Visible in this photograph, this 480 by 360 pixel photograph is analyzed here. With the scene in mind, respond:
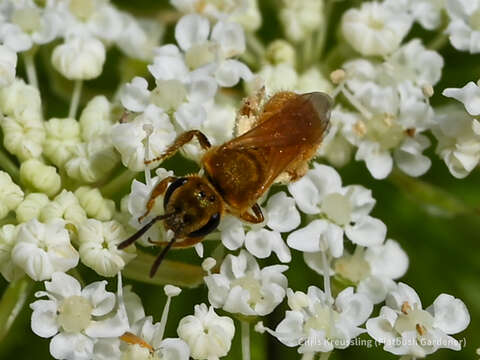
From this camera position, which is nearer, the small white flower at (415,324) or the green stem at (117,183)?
the small white flower at (415,324)

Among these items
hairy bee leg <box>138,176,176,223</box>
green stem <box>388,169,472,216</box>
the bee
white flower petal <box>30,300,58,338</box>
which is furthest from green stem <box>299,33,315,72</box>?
white flower petal <box>30,300,58,338</box>

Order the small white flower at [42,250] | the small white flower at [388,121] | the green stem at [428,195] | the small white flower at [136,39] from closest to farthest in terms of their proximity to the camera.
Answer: the small white flower at [42,250]
the small white flower at [388,121]
the green stem at [428,195]
the small white flower at [136,39]

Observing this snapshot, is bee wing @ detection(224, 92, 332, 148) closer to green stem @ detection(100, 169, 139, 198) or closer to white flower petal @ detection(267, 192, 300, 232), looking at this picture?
white flower petal @ detection(267, 192, 300, 232)

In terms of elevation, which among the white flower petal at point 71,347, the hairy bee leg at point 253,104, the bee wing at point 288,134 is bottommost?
the white flower petal at point 71,347

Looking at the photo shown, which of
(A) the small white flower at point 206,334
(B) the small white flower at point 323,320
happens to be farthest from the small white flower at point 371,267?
(A) the small white flower at point 206,334

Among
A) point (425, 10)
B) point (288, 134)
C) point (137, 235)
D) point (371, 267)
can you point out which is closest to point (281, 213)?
point (288, 134)

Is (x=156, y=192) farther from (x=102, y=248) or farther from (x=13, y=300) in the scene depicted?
(x=13, y=300)

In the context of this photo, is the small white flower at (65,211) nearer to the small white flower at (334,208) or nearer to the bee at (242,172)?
the bee at (242,172)
